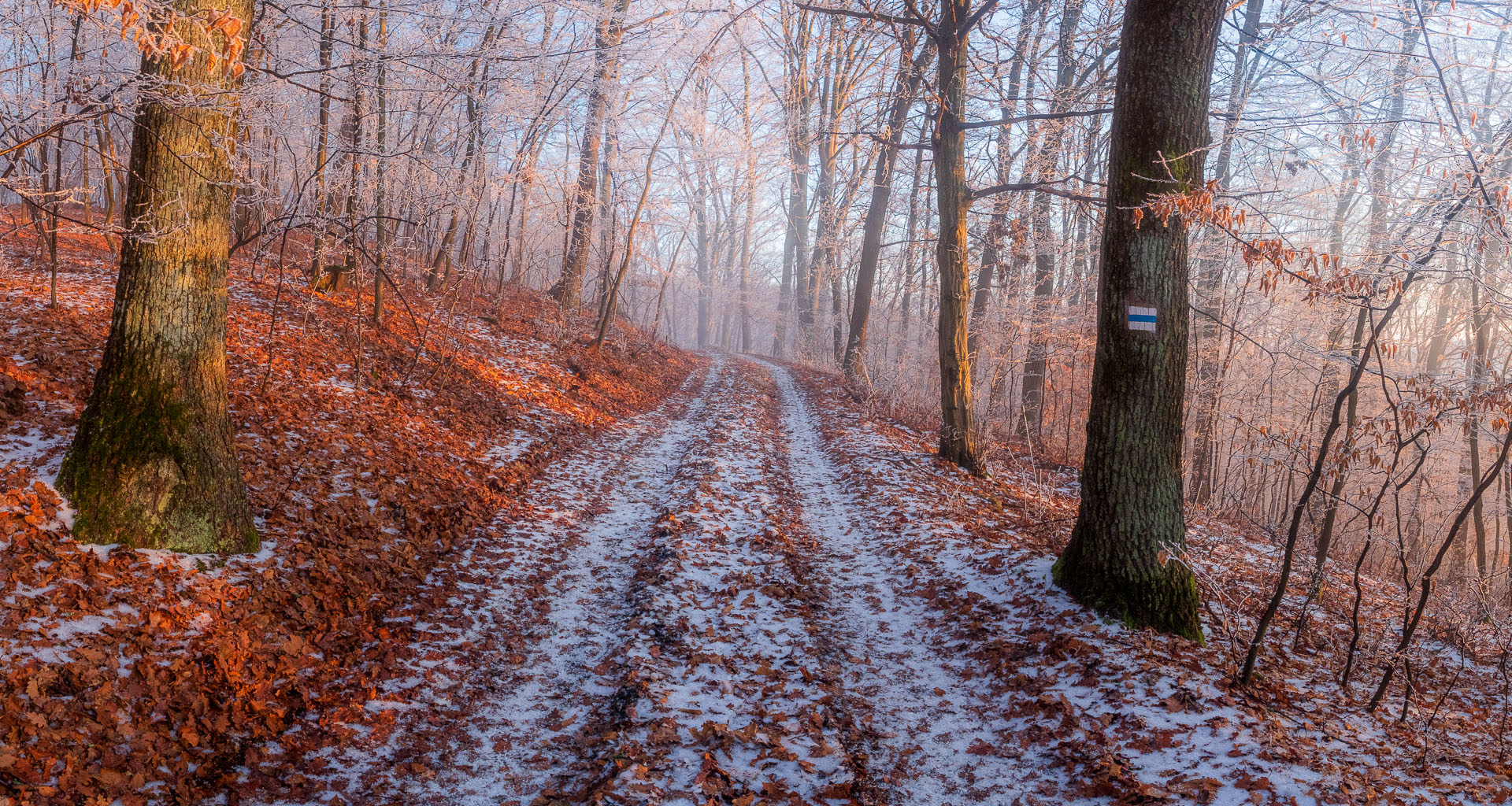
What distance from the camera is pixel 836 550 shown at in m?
7.11

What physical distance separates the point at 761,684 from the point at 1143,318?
3.64 m

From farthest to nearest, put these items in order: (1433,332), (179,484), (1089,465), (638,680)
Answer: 1. (1433,332)
2. (1089,465)
3. (179,484)
4. (638,680)

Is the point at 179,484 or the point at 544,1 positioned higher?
the point at 544,1

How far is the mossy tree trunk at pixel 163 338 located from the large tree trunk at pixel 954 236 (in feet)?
25.2

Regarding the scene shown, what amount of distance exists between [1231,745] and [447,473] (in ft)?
24.0

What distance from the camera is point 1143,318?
4.81 meters

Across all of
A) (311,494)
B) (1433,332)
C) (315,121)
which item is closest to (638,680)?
(311,494)

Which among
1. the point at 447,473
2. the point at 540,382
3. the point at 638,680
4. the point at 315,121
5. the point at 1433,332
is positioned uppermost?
the point at 315,121

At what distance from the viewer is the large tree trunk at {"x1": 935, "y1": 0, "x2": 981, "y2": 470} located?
9.10 metres

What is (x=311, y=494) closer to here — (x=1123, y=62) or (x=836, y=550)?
(x=836, y=550)

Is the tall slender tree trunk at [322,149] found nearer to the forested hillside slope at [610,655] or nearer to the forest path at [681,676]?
the forested hillside slope at [610,655]

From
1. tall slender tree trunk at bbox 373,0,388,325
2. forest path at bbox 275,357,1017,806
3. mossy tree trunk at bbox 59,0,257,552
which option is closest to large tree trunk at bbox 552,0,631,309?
tall slender tree trunk at bbox 373,0,388,325

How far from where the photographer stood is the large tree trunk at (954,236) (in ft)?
29.9

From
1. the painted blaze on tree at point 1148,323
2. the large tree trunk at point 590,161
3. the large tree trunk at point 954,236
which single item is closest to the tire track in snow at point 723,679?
the painted blaze on tree at point 1148,323
